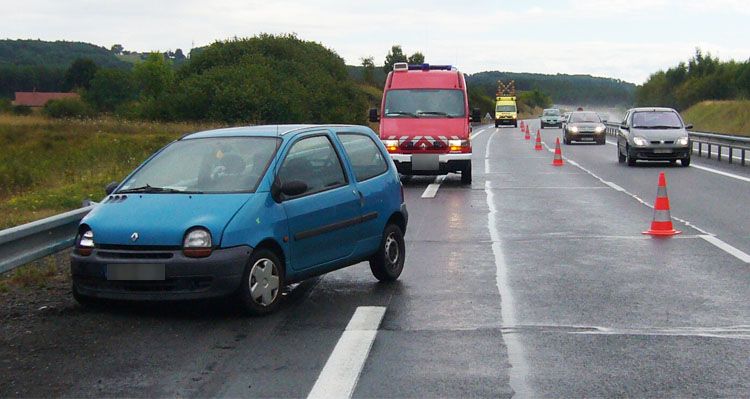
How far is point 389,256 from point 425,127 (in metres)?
12.4

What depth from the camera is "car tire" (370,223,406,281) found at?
8578 millimetres

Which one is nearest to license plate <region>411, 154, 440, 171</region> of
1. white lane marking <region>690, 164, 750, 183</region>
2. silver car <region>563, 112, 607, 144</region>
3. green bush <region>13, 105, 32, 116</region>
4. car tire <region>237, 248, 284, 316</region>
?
white lane marking <region>690, 164, 750, 183</region>

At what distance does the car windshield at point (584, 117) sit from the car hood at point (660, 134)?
Result: 17.3 m

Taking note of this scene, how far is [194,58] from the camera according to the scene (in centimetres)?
6159

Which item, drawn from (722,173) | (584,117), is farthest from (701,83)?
(722,173)

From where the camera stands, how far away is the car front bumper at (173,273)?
22.3 ft

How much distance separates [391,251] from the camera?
28.9ft

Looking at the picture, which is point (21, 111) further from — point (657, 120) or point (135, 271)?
point (135, 271)

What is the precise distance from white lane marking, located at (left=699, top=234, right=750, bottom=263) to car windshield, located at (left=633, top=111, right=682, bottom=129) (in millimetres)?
15587

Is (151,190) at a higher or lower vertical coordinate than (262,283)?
higher

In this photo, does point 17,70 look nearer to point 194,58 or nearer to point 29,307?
point 194,58

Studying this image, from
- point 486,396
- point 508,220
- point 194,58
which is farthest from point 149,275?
point 194,58

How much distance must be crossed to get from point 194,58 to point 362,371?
191ft

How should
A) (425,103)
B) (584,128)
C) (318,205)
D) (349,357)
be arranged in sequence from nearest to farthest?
(349,357) < (318,205) < (425,103) < (584,128)
